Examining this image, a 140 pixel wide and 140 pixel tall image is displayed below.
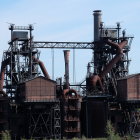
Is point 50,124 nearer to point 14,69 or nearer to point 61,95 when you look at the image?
point 61,95

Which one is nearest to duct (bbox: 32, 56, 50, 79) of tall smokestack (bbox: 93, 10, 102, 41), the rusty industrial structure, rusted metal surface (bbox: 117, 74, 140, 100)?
the rusty industrial structure

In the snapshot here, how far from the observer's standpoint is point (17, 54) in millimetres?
74688

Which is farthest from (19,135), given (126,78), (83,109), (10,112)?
(126,78)

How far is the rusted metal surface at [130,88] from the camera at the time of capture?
234 feet

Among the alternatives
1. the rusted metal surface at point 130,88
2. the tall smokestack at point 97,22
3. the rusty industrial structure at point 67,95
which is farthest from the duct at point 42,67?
the rusted metal surface at point 130,88

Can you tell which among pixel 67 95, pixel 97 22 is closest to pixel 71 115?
pixel 67 95

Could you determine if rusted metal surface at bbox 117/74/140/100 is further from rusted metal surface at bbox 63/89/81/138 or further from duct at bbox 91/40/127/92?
rusted metal surface at bbox 63/89/81/138

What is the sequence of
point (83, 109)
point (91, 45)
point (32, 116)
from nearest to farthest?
point (32, 116)
point (83, 109)
point (91, 45)

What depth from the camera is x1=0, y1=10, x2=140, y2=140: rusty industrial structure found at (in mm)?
69188

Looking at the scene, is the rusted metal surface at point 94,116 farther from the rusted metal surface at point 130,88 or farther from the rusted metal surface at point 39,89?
the rusted metal surface at point 39,89

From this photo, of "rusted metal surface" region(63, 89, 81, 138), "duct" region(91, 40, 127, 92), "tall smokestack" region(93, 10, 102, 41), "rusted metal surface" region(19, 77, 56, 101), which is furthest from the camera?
"tall smokestack" region(93, 10, 102, 41)

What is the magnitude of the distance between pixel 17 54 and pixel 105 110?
13.5 m

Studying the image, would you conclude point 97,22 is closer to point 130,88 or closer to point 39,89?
point 130,88

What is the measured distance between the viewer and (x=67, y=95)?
71.9m
